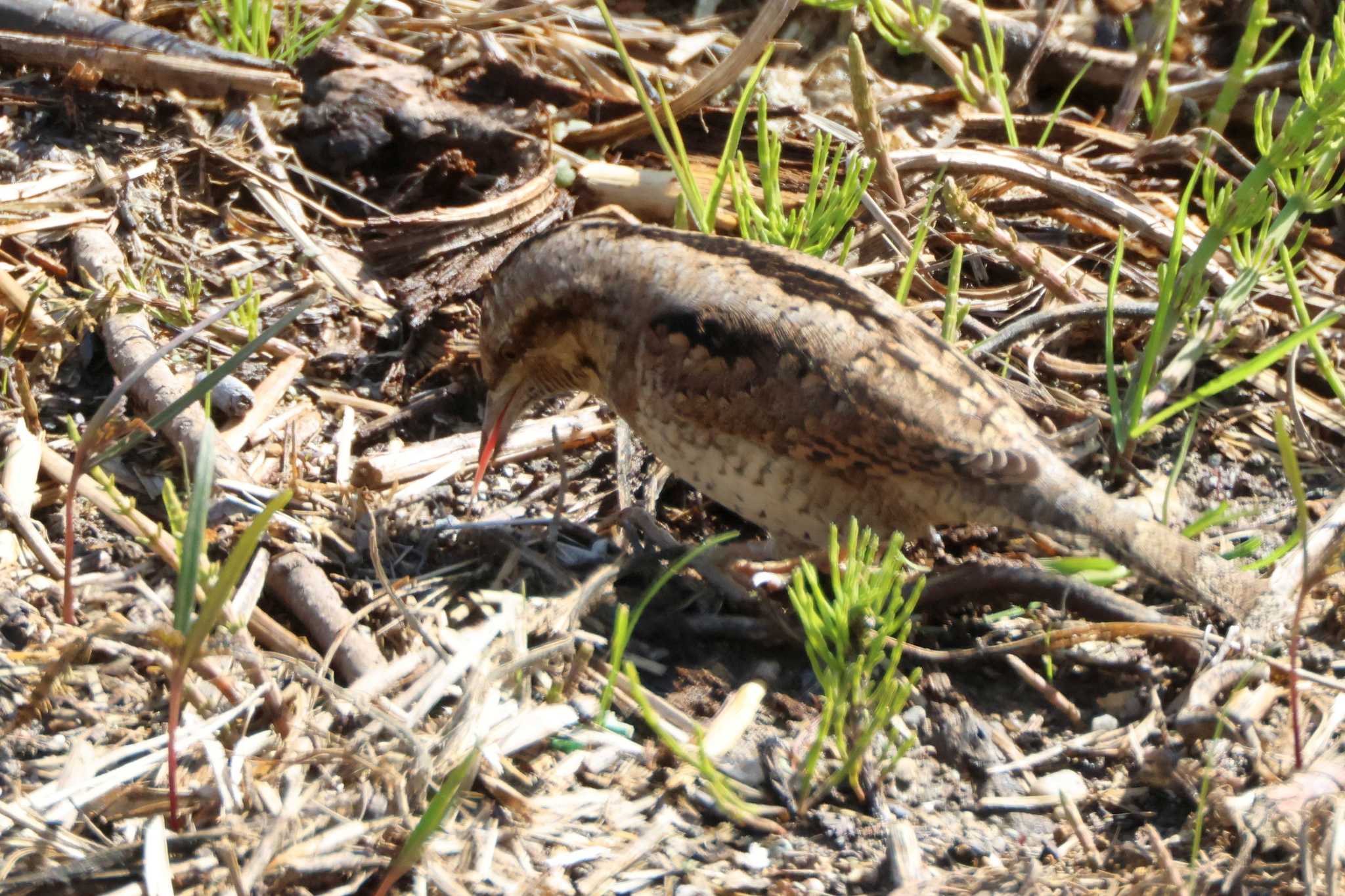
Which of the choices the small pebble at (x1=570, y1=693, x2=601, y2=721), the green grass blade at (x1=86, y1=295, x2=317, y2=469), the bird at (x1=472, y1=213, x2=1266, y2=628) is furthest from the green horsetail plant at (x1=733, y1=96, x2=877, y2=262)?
the green grass blade at (x1=86, y1=295, x2=317, y2=469)

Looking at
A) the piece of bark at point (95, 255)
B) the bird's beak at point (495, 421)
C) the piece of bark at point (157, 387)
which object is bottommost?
the bird's beak at point (495, 421)

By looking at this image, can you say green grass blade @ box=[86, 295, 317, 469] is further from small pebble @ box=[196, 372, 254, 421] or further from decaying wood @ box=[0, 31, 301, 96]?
decaying wood @ box=[0, 31, 301, 96]

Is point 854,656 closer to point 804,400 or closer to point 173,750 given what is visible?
point 804,400

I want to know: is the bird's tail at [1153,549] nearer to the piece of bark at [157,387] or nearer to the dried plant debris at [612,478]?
the dried plant debris at [612,478]

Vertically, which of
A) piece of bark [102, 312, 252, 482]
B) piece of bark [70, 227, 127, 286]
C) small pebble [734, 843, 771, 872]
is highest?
piece of bark [70, 227, 127, 286]

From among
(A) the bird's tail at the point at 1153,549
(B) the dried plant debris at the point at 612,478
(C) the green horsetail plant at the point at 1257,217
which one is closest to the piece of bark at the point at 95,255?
(B) the dried plant debris at the point at 612,478

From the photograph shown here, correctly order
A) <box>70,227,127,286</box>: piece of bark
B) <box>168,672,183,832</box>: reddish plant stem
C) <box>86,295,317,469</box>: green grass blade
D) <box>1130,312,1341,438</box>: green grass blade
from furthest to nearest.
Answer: <box>70,227,127,286</box>: piece of bark, <box>1130,312,1341,438</box>: green grass blade, <box>86,295,317,469</box>: green grass blade, <box>168,672,183,832</box>: reddish plant stem

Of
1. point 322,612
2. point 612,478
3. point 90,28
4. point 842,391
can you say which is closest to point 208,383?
point 322,612
